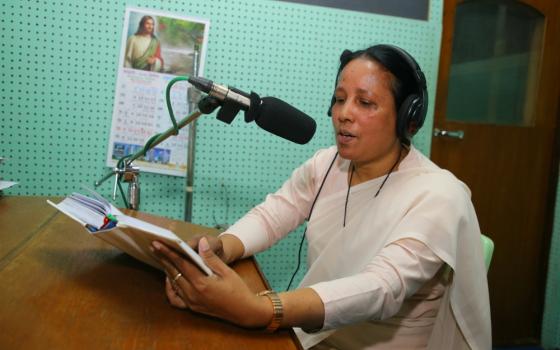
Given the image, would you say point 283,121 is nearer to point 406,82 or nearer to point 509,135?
point 406,82

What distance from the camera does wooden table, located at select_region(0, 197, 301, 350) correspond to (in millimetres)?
583

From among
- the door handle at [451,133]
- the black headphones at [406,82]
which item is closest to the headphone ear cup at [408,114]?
the black headphones at [406,82]

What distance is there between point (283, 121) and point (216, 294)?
44 cm

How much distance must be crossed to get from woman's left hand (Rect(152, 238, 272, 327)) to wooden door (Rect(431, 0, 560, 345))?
170 cm

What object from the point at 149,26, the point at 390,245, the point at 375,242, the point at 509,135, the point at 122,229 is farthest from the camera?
the point at 509,135

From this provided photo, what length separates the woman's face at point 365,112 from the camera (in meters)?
1.04

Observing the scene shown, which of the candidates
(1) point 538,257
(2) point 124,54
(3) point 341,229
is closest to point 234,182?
(2) point 124,54

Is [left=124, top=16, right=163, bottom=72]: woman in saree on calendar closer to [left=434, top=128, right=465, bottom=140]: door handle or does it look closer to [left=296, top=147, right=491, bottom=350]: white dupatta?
[left=296, top=147, right=491, bottom=350]: white dupatta

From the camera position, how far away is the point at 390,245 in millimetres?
876

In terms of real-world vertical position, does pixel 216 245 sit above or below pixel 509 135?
below

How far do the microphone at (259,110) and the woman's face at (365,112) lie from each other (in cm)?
13

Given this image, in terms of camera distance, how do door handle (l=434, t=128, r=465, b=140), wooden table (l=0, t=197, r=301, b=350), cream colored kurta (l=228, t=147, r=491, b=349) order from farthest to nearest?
door handle (l=434, t=128, r=465, b=140) < cream colored kurta (l=228, t=147, r=491, b=349) < wooden table (l=0, t=197, r=301, b=350)

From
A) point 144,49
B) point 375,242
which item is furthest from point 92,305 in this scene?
point 144,49

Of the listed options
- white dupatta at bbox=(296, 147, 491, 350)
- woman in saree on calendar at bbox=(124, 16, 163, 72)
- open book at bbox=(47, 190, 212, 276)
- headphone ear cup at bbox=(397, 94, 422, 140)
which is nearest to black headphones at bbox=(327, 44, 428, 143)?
headphone ear cup at bbox=(397, 94, 422, 140)
